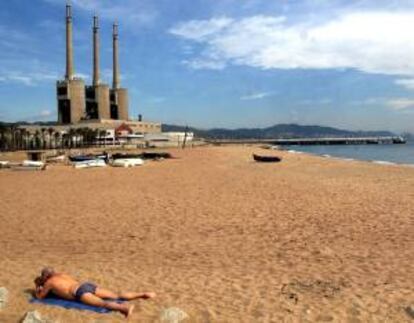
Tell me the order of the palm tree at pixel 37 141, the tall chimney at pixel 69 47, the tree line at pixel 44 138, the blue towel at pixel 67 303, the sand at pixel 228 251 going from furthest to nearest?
1. the tall chimney at pixel 69 47
2. the palm tree at pixel 37 141
3. the tree line at pixel 44 138
4. the sand at pixel 228 251
5. the blue towel at pixel 67 303

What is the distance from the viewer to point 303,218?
14555 mm

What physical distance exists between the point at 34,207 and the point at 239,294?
1163 centimetres

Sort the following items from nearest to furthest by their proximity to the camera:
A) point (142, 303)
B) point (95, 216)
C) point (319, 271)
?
point (142, 303), point (319, 271), point (95, 216)

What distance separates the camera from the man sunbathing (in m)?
7.18

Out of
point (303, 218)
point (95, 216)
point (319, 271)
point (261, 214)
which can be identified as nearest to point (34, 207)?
point (95, 216)

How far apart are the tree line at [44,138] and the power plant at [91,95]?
16.8m

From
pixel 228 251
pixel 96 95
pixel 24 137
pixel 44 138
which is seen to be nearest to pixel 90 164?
pixel 228 251

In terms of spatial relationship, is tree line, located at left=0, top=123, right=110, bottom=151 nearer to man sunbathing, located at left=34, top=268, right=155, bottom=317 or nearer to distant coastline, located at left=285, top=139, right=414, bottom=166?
distant coastline, located at left=285, top=139, right=414, bottom=166

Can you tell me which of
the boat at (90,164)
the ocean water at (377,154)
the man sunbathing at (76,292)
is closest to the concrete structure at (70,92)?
the ocean water at (377,154)

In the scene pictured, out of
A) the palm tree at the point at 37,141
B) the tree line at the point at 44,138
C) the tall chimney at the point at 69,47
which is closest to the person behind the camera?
the tree line at the point at 44,138

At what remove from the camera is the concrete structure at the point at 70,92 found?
120375mm

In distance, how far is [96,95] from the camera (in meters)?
126

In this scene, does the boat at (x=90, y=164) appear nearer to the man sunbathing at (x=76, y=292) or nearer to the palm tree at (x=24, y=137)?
the man sunbathing at (x=76, y=292)

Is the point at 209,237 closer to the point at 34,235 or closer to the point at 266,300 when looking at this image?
the point at 34,235
